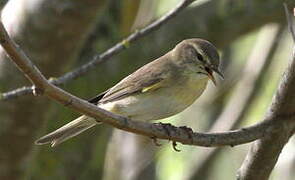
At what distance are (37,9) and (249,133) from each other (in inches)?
70.7

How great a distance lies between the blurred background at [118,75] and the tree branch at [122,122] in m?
1.26

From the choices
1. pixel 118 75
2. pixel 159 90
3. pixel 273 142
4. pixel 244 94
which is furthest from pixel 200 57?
pixel 244 94

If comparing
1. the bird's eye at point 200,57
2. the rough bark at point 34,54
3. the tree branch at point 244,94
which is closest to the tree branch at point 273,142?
the bird's eye at point 200,57

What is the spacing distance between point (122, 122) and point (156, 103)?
1.50 m

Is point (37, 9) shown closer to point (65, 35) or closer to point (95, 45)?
point (65, 35)

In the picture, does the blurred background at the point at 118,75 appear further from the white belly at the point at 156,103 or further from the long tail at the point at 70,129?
the white belly at the point at 156,103

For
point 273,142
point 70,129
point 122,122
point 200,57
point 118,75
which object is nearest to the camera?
point 122,122

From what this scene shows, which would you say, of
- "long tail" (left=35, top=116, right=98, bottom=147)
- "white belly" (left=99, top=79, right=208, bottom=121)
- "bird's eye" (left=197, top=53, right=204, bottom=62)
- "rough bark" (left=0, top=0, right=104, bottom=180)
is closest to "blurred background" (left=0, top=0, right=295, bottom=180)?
"rough bark" (left=0, top=0, right=104, bottom=180)

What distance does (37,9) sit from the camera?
15.9ft

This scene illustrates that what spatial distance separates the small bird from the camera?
4836 mm

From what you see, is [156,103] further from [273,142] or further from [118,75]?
[118,75]

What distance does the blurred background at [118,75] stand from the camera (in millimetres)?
4859

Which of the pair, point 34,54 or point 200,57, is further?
point 200,57

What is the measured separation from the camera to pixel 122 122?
132 inches
